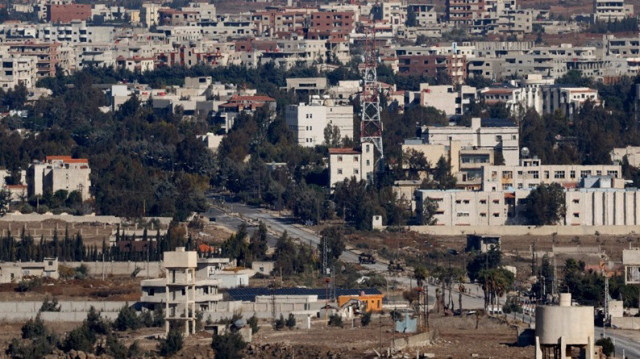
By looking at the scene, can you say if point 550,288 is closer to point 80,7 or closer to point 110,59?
point 110,59

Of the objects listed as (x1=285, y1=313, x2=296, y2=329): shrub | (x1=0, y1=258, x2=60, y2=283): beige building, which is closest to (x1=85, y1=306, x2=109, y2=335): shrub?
(x1=285, y1=313, x2=296, y2=329): shrub

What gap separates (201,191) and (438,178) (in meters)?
8.84

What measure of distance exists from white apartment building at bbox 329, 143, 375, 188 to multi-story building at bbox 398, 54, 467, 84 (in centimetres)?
4202

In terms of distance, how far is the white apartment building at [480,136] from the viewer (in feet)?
308

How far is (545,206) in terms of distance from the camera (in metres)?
80.8

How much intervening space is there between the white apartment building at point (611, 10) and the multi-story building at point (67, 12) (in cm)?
3781

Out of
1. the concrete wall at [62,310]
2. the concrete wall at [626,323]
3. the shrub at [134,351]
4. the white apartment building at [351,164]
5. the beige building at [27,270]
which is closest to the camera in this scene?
the shrub at [134,351]

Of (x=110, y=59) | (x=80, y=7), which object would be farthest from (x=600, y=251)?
(x=80, y=7)

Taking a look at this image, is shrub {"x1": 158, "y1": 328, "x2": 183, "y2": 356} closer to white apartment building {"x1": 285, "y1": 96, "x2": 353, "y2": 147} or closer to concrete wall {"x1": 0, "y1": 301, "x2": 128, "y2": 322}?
concrete wall {"x1": 0, "y1": 301, "x2": 128, "y2": 322}

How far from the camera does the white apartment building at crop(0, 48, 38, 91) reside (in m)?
126

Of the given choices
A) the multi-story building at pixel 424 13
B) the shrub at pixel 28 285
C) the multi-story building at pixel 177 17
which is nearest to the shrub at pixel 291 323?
the shrub at pixel 28 285

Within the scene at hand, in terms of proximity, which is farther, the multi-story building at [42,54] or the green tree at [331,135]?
the multi-story building at [42,54]

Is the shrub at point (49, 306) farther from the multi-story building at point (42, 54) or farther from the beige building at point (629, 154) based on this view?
the multi-story building at point (42, 54)

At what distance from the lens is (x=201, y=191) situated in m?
85.7
